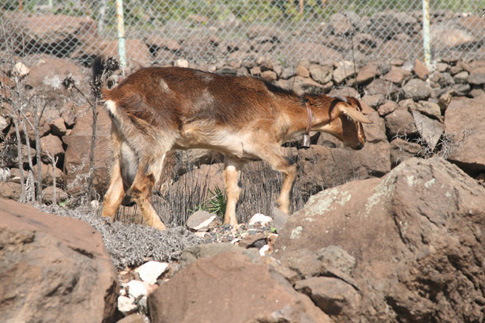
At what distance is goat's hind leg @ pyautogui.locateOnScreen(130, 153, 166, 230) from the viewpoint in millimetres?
6527

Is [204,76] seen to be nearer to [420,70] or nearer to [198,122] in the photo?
[198,122]

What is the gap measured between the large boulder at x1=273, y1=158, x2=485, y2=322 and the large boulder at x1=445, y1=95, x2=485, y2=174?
435 cm

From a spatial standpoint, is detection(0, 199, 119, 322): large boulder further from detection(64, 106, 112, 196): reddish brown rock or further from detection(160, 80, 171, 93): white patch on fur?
detection(64, 106, 112, 196): reddish brown rock

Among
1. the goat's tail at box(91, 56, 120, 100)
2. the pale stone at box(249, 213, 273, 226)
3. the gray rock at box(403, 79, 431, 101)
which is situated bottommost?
the pale stone at box(249, 213, 273, 226)

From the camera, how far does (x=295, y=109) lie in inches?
311

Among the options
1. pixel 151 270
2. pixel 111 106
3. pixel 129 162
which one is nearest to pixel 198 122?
pixel 129 162

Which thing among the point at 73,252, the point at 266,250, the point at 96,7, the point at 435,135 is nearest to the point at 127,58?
the point at 96,7

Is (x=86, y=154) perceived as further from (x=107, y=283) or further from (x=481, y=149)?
(x=481, y=149)

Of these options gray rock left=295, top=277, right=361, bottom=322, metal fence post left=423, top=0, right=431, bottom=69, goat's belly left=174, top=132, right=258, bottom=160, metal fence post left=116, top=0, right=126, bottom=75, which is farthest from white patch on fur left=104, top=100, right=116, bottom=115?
metal fence post left=423, top=0, right=431, bottom=69

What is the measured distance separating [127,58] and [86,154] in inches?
87.3

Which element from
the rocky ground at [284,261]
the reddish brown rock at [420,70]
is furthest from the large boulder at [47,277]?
the reddish brown rock at [420,70]

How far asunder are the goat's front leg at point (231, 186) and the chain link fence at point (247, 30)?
3.61 meters

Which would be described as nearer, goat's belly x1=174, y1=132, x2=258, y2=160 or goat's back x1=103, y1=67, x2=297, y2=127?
goat's back x1=103, y1=67, x2=297, y2=127

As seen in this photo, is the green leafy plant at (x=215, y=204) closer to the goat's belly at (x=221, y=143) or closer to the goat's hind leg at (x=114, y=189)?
the goat's belly at (x=221, y=143)
